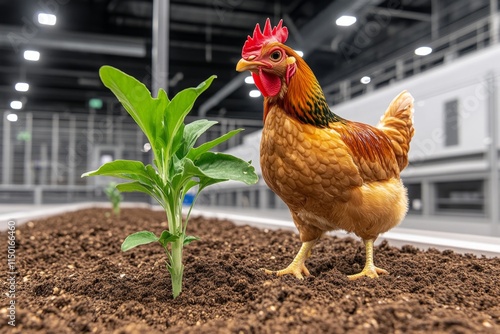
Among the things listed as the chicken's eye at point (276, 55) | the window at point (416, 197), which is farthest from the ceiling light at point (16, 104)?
the window at point (416, 197)

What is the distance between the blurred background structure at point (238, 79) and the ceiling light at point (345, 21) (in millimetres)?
13

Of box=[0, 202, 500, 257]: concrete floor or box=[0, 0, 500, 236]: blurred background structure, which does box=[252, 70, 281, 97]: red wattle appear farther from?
box=[0, 202, 500, 257]: concrete floor

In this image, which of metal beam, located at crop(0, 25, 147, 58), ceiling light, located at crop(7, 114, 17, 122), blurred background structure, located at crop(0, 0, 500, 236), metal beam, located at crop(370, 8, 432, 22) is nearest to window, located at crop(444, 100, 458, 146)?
blurred background structure, located at crop(0, 0, 500, 236)

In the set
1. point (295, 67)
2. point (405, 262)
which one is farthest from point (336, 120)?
point (405, 262)

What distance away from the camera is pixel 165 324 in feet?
2.47

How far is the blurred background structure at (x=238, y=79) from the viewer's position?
2.04m

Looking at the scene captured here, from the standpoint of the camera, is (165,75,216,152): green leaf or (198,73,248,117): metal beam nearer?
(165,75,216,152): green leaf

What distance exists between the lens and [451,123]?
2.15m

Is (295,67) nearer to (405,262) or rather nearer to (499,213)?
(405,262)

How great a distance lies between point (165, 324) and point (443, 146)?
2012 millimetres

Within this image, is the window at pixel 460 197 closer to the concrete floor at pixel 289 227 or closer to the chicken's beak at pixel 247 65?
the concrete floor at pixel 289 227

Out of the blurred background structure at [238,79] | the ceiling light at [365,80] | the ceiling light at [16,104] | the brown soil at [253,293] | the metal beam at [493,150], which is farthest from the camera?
the ceiling light at [16,104]

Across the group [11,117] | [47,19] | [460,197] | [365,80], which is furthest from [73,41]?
[460,197]

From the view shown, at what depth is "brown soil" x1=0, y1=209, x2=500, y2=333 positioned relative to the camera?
641mm
